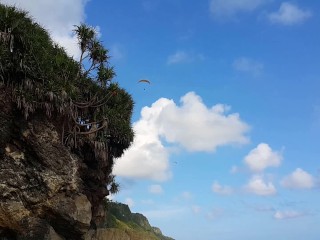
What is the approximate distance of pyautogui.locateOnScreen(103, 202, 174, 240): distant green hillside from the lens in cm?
3370

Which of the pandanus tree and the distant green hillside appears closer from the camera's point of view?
the pandanus tree

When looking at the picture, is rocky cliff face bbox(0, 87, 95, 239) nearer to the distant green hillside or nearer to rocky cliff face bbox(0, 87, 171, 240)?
rocky cliff face bbox(0, 87, 171, 240)

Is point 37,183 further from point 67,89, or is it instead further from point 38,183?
point 67,89

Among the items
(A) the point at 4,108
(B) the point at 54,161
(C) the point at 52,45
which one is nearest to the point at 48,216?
(B) the point at 54,161

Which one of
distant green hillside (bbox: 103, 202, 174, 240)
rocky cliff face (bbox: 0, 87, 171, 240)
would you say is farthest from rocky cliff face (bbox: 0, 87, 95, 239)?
distant green hillside (bbox: 103, 202, 174, 240)

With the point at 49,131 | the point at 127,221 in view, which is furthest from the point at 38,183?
the point at 127,221

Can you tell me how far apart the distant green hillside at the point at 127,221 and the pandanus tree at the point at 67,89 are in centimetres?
639

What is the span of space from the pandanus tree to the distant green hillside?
21.0ft

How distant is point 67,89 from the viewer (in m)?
23.6

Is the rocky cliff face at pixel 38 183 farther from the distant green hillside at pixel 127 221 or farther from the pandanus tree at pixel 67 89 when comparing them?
the distant green hillside at pixel 127 221

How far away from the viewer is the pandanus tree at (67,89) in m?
21.9

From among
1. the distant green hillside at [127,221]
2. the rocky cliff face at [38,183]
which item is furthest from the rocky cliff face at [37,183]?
the distant green hillside at [127,221]

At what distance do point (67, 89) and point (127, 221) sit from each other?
2365 inches

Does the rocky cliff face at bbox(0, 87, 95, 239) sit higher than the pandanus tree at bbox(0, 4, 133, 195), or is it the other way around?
the pandanus tree at bbox(0, 4, 133, 195)
